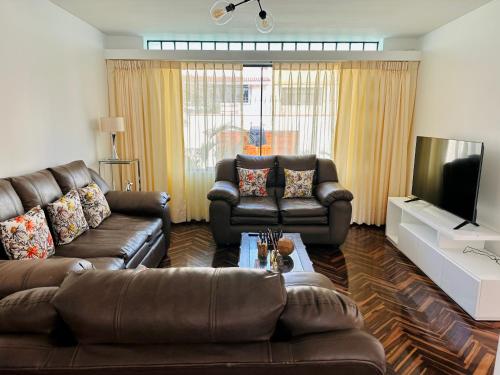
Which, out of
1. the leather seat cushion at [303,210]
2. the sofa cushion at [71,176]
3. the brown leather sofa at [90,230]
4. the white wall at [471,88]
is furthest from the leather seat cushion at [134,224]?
the white wall at [471,88]

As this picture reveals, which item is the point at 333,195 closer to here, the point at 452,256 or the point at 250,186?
the point at 250,186

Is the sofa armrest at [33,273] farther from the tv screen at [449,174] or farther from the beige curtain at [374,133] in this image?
the beige curtain at [374,133]

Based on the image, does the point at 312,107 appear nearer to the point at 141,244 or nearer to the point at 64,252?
the point at 141,244


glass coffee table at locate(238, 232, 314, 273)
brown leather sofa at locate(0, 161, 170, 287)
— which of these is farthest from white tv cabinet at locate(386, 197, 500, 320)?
brown leather sofa at locate(0, 161, 170, 287)

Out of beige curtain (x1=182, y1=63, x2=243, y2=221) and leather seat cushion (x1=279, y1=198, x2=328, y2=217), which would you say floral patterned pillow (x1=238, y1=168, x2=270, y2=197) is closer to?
leather seat cushion (x1=279, y1=198, x2=328, y2=217)

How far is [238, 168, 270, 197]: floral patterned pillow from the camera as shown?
4238mm

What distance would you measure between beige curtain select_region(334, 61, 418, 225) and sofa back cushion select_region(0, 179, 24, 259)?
3.62m

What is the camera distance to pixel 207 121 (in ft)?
15.2

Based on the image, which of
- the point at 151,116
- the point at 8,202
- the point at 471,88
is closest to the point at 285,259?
the point at 8,202

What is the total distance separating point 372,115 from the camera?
452 centimetres

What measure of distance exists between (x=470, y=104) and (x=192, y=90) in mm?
3168

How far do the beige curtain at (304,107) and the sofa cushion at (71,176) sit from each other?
2.41m

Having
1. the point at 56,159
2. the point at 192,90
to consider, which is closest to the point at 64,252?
the point at 56,159

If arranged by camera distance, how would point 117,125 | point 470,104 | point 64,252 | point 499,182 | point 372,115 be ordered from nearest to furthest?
point 64,252 < point 499,182 < point 470,104 < point 117,125 < point 372,115
